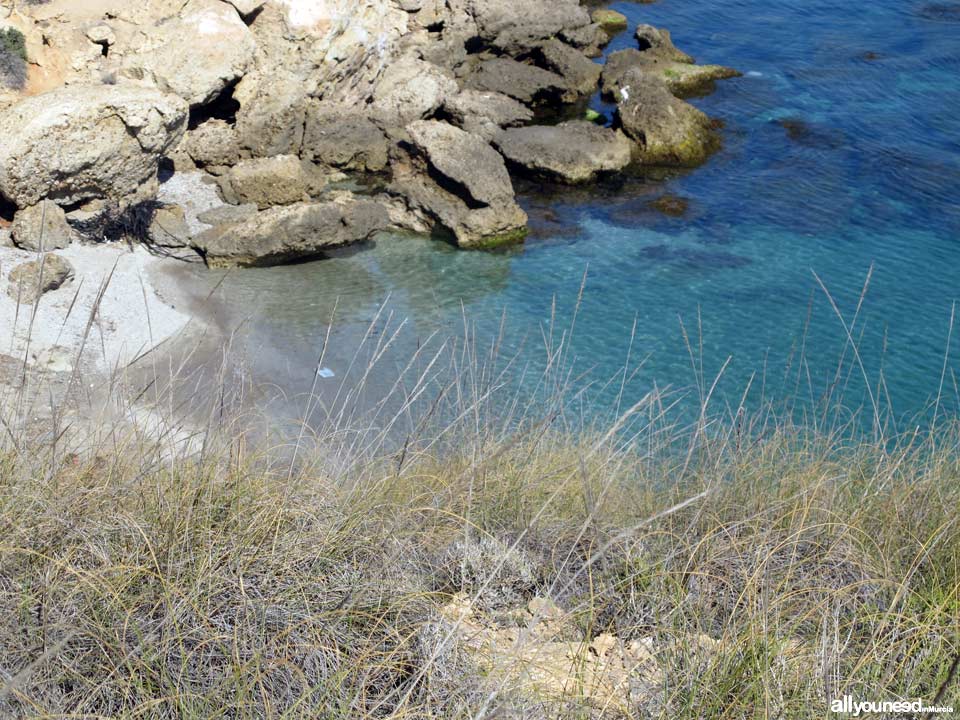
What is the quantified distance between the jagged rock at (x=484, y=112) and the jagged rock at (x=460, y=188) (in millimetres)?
1396

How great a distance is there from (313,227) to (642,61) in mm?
11281

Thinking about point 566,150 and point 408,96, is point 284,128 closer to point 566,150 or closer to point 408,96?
point 408,96

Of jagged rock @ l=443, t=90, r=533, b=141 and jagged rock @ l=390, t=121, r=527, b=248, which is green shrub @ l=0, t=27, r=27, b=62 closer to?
jagged rock @ l=390, t=121, r=527, b=248

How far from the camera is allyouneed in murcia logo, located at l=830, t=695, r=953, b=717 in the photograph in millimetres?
2998

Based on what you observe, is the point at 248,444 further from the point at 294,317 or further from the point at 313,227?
the point at 313,227

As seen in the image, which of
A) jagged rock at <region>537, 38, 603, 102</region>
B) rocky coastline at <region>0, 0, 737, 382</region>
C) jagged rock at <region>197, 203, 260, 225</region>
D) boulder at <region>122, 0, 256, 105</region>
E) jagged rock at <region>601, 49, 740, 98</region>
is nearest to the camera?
rocky coastline at <region>0, 0, 737, 382</region>

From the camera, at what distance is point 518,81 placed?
770 inches

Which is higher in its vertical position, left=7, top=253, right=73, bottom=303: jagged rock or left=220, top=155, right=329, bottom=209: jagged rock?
left=220, top=155, right=329, bottom=209: jagged rock

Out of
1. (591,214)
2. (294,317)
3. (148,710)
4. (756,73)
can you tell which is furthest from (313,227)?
(756,73)

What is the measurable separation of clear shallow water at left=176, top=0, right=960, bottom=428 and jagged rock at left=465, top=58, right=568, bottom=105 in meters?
1.10

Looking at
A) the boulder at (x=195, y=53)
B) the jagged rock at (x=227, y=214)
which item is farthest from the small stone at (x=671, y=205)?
the boulder at (x=195, y=53)

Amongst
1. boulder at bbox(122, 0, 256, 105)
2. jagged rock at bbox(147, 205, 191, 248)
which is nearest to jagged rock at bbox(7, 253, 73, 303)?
jagged rock at bbox(147, 205, 191, 248)

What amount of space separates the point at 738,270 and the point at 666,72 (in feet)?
29.4

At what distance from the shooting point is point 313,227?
13.0 meters
